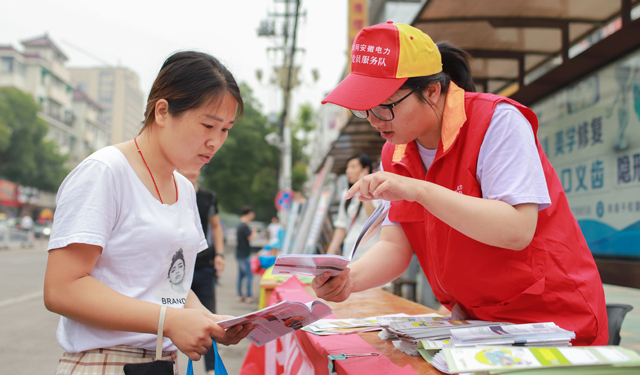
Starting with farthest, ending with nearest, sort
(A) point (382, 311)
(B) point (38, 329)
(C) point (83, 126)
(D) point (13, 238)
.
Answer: (C) point (83, 126) → (D) point (13, 238) → (B) point (38, 329) → (A) point (382, 311)

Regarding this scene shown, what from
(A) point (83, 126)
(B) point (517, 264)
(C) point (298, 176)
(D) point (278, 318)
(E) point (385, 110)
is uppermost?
(A) point (83, 126)

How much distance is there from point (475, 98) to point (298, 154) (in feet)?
118

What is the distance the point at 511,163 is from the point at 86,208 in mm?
1187

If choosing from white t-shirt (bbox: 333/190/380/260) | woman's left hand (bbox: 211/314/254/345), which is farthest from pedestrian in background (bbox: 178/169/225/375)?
woman's left hand (bbox: 211/314/254/345)

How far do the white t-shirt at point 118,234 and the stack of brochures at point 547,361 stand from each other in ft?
2.89

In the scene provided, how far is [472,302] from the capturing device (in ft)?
4.80

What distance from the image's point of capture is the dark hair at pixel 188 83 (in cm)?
141

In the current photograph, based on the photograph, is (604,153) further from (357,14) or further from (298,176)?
(298,176)

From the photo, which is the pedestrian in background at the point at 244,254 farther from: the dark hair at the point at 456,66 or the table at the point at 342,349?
the dark hair at the point at 456,66

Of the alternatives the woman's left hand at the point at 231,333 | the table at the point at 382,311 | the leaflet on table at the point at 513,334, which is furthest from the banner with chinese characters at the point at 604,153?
the woman's left hand at the point at 231,333

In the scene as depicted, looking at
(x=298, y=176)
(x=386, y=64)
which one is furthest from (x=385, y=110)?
(x=298, y=176)

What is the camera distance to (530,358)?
2.94 feet

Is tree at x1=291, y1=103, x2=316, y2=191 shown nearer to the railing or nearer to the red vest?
the railing

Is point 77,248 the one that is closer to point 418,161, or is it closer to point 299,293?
point 418,161
